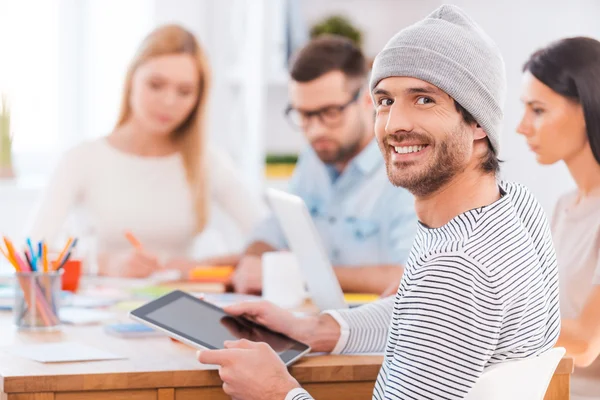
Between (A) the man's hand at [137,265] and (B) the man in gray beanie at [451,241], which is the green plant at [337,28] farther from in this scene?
(B) the man in gray beanie at [451,241]

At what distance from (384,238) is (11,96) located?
249cm

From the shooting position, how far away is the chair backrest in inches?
52.9

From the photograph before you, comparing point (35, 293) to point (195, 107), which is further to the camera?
point (195, 107)

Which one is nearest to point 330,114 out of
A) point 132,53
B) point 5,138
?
point 132,53

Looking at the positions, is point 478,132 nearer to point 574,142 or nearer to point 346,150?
point 574,142

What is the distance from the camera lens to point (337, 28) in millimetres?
4102

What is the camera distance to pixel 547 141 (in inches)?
79.2

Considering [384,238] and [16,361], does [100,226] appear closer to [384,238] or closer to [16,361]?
[384,238]

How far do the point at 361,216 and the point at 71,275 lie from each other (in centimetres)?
90

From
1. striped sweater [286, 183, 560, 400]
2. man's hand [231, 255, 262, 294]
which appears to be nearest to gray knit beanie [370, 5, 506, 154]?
striped sweater [286, 183, 560, 400]

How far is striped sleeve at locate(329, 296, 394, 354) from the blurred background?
2256mm

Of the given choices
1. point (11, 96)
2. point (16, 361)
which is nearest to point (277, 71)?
point (11, 96)

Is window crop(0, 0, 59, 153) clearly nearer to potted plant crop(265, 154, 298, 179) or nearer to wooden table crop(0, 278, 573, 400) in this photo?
potted plant crop(265, 154, 298, 179)

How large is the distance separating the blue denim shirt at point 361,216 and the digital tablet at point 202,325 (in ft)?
2.93
